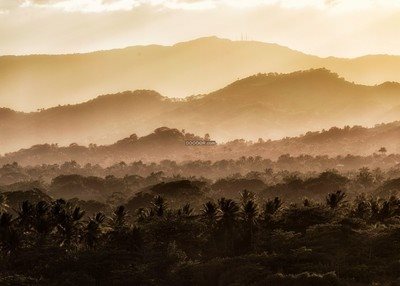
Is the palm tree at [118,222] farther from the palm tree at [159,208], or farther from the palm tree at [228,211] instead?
the palm tree at [228,211]

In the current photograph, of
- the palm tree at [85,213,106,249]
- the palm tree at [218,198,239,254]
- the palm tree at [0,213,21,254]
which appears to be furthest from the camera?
the palm tree at [218,198,239,254]

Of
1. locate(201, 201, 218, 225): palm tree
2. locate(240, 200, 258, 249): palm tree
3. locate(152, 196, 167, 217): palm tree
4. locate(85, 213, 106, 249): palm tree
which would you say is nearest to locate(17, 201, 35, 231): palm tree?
locate(85, 213, 106, 249): palm tree

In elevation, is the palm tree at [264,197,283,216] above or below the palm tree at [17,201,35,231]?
below

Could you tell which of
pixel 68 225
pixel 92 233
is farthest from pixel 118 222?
pixel 68 225

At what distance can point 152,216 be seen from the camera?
580ft

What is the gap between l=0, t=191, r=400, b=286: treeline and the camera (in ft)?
467

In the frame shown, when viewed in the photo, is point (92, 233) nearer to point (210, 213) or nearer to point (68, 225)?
point (68, 225)

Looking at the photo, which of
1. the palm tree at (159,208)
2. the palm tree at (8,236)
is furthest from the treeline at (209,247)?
the palm tree at (159,208)

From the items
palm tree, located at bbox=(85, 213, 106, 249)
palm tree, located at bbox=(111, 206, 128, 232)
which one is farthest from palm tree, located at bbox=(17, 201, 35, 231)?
palm tree, located at bbox=(111, 206, 128, 232)

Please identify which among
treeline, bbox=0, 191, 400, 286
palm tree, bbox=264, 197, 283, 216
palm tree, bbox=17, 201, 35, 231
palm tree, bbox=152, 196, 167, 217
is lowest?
treeline, bbox=0, 191, 400, 286

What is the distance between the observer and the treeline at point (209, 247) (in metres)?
142

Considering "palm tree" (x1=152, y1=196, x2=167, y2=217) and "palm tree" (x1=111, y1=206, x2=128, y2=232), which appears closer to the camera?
"palm tree" (x1=111, y1=206, x2=128, y2=232)

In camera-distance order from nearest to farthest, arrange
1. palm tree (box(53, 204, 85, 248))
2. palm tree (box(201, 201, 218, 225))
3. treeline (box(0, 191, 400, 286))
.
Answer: treeline (box(0, 191, 400, 286)) → palm tree (box(53, 204, 85, 248)) → palm tree (box(201, 201, 218, 225))

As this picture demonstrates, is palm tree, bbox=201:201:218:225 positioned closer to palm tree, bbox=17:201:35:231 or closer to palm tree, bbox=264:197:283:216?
palm tree, bbox=264:197:283:216
